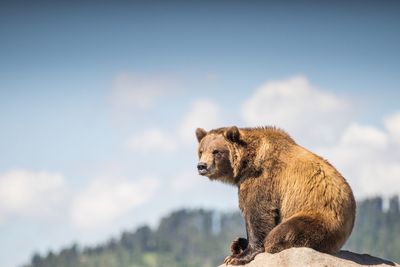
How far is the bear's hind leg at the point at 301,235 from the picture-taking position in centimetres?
1288

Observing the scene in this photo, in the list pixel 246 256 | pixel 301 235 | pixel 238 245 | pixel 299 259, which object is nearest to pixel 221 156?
pixel 238 245

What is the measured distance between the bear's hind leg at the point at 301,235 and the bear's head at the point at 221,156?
1649 millimetres

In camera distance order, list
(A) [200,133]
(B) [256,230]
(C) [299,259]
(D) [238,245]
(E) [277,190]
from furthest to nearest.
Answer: (A) [200,133] < (D) [238,245] < (E) [277,190] < (B) [256,230] < (C) [299,259]

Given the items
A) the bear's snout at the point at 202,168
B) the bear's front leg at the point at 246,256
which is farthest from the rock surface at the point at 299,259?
the bear's snout at the point at 202,168

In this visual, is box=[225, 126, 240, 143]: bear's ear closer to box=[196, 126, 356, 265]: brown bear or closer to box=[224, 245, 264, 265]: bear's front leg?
box=[196, 126, 356, 265]: brown bear

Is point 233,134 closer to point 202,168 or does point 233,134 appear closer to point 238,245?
point 202,168

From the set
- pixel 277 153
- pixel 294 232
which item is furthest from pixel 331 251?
pixel 277 153

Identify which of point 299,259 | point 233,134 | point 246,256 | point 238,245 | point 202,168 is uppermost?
point 233,134

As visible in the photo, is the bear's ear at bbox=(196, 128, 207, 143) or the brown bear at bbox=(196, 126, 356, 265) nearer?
the brown bear at bbox=(196, 126, 356, 265)

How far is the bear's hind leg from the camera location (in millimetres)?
12875

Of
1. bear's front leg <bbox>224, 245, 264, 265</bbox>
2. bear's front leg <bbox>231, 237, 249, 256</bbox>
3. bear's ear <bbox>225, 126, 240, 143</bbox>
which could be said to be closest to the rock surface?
bear's front leg <bbox>224, 245, 264, 265</bbox>

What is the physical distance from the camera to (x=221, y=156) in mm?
14414

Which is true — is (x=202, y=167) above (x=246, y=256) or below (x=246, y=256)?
above

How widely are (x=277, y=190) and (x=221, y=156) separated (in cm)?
136
